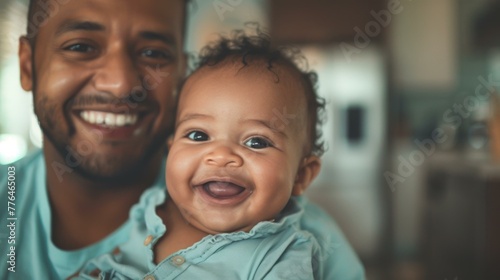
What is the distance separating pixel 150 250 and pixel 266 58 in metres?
0.29

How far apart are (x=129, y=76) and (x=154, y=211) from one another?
0.18 meters

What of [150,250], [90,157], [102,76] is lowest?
[150,250]

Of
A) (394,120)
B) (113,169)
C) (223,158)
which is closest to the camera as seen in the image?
(223,158)

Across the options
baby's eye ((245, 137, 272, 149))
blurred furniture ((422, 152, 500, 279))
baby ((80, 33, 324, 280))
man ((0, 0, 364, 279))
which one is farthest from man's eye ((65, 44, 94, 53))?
blurred furniture ((422, 152, 500, 279))

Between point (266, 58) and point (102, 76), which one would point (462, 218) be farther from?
point (102, 76)

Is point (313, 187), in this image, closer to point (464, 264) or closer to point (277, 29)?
point (277, 29)

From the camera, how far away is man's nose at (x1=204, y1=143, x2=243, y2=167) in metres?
0.60

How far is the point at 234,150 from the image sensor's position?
611mm

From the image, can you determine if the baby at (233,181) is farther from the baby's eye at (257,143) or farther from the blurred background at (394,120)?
the blurred background at (394,120)

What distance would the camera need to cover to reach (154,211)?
67cm

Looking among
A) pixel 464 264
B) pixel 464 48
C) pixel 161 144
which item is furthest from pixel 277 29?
pixel 464 48

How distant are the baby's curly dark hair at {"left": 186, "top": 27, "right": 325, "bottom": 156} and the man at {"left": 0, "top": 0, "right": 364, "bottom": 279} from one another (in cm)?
7

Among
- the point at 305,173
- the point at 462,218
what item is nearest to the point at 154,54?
the point at 305,173

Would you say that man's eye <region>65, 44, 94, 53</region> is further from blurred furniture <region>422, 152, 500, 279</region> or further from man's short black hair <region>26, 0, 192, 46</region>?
blurred furniture <region>422, 152, 500, 279</region>
